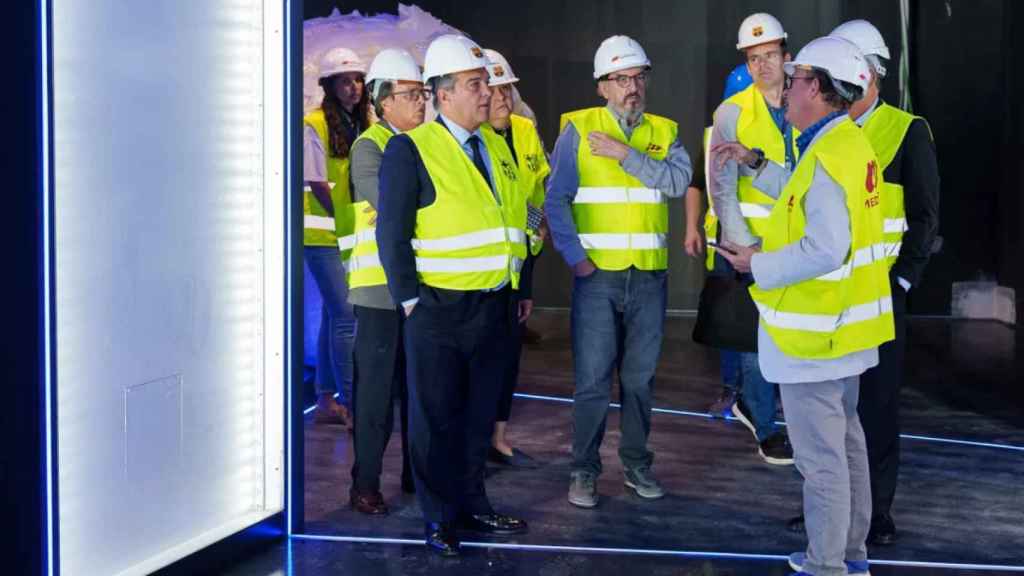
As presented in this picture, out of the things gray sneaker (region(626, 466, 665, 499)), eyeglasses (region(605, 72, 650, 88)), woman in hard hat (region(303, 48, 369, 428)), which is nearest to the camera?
eyeglasses (region(605, 72, 650, 88))

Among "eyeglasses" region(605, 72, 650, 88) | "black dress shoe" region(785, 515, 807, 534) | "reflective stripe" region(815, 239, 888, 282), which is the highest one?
"eyeglasses" region(605, 72, 650, 88)

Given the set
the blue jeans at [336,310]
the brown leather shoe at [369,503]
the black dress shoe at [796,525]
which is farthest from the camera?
the blue jeans at [336,310]

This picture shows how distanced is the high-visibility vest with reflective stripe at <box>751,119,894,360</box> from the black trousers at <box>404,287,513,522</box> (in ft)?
2.94

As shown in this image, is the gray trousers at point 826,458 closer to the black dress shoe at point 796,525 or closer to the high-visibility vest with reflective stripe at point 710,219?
the black dress shoe at point 796,525

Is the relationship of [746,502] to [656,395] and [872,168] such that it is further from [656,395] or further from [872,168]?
[656,395]

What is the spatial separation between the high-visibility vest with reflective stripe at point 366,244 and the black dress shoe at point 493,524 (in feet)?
2.74

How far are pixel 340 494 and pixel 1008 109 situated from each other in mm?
6650

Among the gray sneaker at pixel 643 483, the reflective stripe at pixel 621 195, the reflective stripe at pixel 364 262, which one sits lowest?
the gray sneaker at pixel 643 483

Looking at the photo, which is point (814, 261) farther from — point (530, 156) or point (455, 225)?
point (530, 156)

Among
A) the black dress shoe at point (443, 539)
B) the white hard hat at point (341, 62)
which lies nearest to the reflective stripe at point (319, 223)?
the white hard hat at point (341, 62)

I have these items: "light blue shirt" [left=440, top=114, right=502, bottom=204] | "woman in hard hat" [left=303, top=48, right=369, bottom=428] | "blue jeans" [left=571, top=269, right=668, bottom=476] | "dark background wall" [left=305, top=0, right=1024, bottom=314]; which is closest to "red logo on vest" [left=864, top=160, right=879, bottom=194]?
"light blue shirt" [left=440, top=114, right=502, bottom=204]

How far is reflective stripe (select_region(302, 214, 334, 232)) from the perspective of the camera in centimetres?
610

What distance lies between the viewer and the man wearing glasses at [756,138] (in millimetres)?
4801

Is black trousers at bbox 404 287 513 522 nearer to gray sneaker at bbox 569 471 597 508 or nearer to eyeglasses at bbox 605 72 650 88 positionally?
gray sneaker at bbox 569 471 597 508
